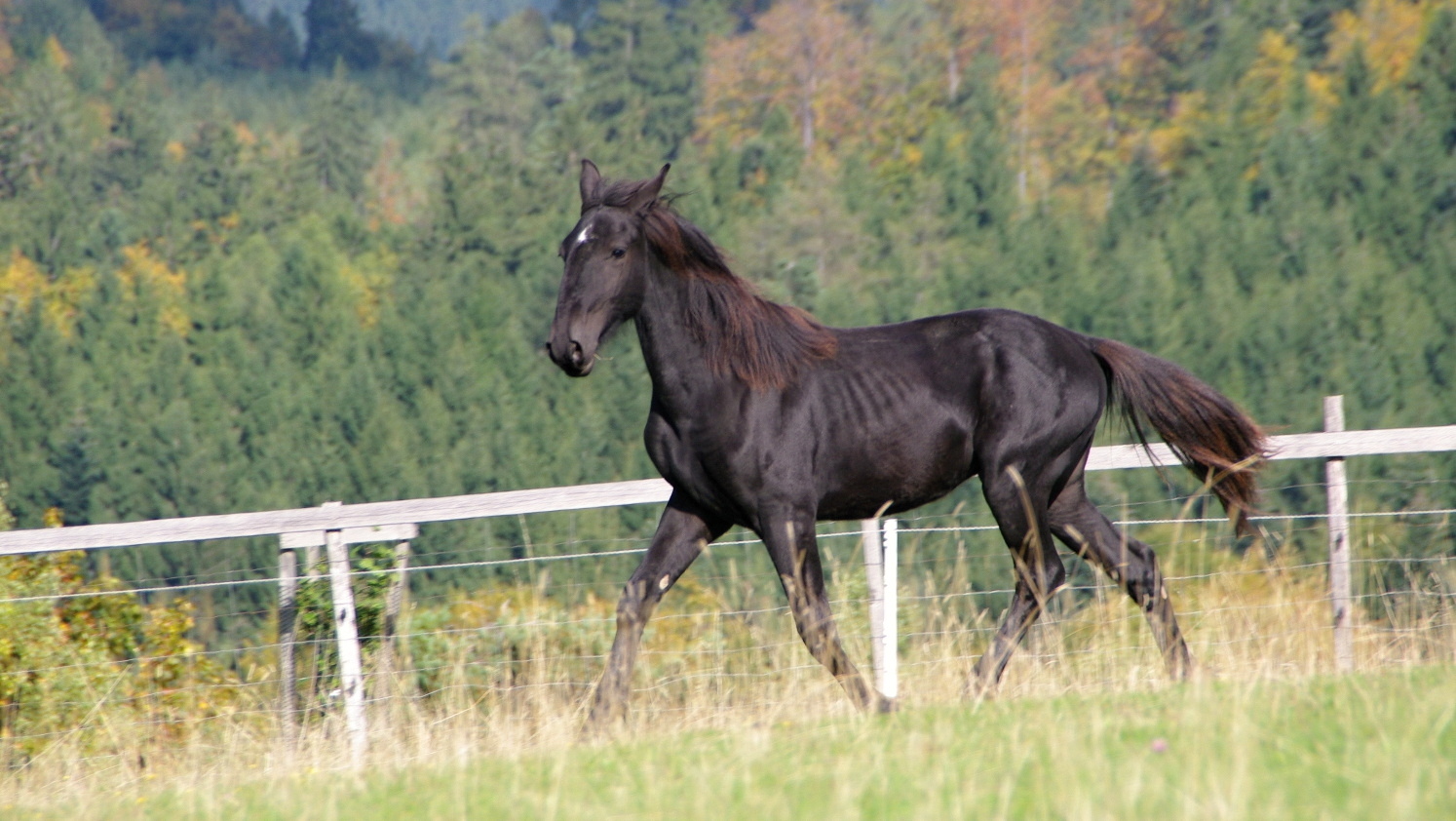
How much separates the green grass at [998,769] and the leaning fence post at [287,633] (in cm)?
113

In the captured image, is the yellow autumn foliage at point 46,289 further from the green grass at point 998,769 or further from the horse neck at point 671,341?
the green grass at point 998,769

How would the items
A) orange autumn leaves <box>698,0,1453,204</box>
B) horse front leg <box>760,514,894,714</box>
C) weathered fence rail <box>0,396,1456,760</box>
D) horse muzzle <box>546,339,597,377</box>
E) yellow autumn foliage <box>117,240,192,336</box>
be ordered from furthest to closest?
orange autumn leaves <box>698,0,1453,204</box>, yellow autumn foliage <box>117,240,192,336</box>, weathered fence rail <box>0,396,1456,760</box>, horse front leg <box>760,514,894,714</box>, horse muzzle <box>546,339,597,377</box>

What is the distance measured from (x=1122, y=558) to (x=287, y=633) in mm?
3557

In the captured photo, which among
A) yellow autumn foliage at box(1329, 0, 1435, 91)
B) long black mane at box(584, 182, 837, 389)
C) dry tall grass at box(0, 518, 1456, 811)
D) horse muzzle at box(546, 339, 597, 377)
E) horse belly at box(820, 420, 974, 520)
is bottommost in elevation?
dry tall grass at box(0, 518, 1456, 811)

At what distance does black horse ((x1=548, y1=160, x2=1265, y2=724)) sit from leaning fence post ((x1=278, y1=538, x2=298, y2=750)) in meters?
1.47

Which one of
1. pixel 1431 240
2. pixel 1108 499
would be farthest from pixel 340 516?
pixel 1431 240

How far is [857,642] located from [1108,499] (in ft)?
110

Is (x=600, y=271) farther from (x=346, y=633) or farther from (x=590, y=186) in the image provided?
(x=346, y=633)

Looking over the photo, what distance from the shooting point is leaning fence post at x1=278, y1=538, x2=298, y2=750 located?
637 cm

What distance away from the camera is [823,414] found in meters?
5.97

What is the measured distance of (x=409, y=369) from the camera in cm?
5731

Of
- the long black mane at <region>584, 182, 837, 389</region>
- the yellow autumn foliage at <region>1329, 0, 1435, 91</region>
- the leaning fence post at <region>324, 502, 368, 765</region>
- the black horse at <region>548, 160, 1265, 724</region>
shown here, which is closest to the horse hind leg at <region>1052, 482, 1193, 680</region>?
the black horse at <region>548, 160, 1265, 724</region>

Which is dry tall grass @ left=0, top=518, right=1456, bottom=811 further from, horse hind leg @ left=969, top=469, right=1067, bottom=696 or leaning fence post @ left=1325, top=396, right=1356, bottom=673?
horse hind leg @ left=969, top=469, right=1067, bottom=696

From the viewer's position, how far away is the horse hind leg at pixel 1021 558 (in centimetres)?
604
